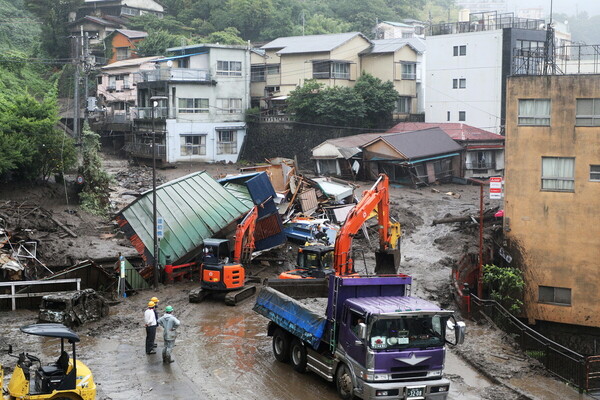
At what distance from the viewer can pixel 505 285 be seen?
2752cm

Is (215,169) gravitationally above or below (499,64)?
below

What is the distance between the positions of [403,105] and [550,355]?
124ft

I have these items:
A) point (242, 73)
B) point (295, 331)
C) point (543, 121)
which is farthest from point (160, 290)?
point (242, 73)

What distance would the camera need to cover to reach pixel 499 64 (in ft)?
162

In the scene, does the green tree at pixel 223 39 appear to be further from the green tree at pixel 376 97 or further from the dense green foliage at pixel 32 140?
the dense green foliage at pixel 32 140

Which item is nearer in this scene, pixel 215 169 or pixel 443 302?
pixel 443 302

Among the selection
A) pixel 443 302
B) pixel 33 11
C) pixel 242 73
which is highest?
pixel 33 11

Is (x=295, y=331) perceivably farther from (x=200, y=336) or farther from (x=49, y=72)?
A: (x=49, y=72)

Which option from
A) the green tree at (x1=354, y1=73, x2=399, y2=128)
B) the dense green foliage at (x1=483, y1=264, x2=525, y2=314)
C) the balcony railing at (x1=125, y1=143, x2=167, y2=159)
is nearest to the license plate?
the dense green foliage at (x1=483, y1=264, x2=525, y2=314)

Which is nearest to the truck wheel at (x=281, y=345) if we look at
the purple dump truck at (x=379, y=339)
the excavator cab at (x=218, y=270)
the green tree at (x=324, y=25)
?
the purple dump truck at (x=379, y=339)

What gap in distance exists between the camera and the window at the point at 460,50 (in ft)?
168

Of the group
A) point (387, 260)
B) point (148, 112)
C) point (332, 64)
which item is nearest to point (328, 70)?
point (332, 64)

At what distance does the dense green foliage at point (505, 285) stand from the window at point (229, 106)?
A: 99.0 ft

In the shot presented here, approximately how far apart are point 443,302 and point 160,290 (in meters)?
9.99
